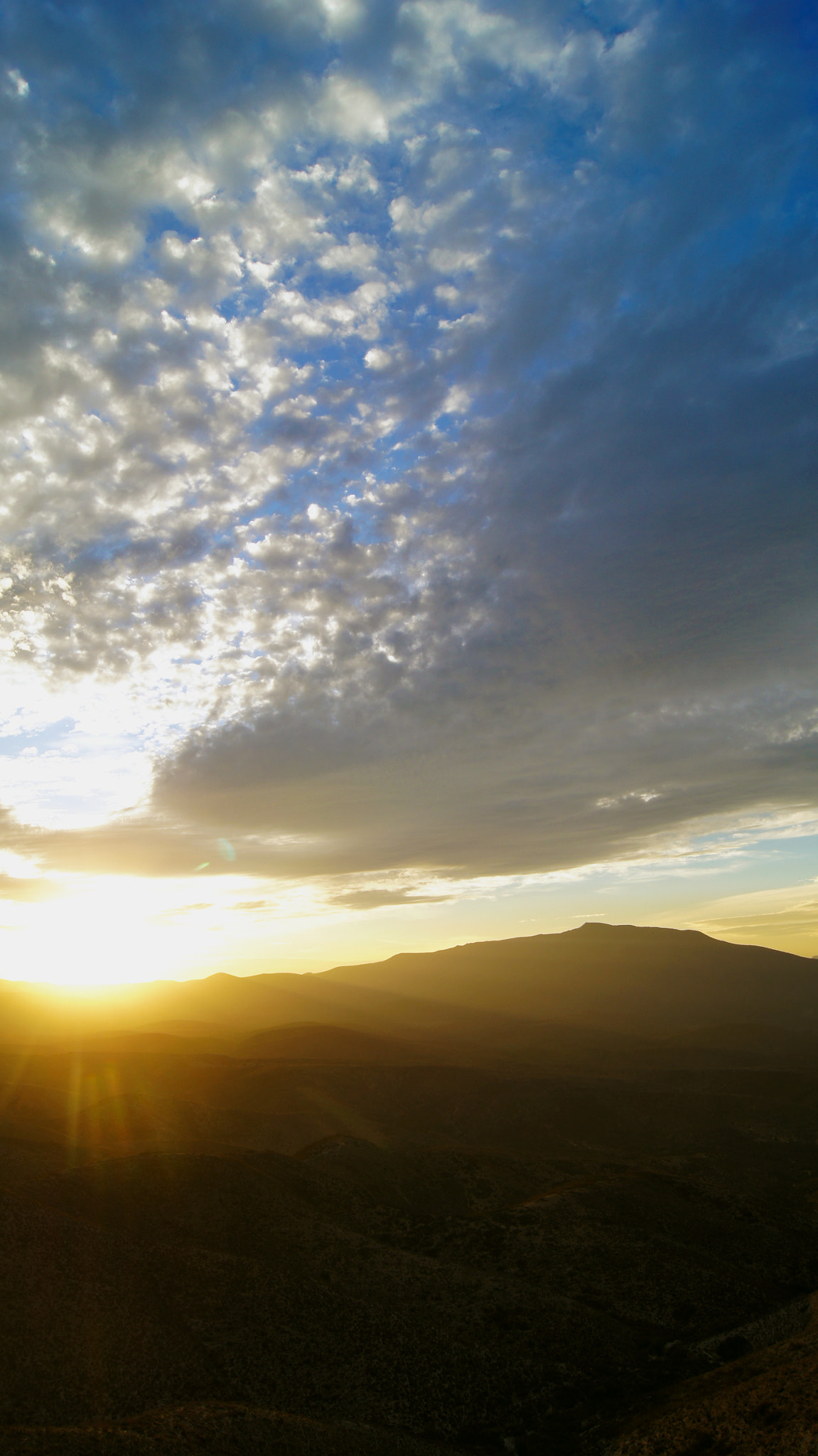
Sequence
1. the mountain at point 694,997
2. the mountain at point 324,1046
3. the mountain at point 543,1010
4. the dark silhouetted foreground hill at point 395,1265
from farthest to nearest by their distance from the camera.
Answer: the mountain at point 694,997
the mountain at point 543,1010
the mountain at point 324,1046
the dark silhouetted foreground hill at point 395,1265

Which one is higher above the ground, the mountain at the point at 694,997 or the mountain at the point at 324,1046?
the mountain at the point at 324,1046

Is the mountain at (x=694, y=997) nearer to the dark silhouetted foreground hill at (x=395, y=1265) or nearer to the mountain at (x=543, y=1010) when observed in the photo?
the mountain at (x=543, y=1010)

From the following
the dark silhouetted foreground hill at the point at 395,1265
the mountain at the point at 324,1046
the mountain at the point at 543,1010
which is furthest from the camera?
the mountain at the point at 543,1010

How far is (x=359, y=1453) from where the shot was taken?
73.6 feet

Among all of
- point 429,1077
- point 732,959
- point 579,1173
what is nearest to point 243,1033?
point 429,1077

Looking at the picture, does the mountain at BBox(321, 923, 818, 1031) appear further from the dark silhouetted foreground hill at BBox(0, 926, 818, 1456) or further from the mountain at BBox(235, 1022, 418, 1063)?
the dark silhouetted foreground hill at BBox(0, 926, 818, 1456)

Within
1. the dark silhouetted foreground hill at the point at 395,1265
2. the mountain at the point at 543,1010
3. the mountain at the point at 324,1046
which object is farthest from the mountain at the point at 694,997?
the dark silhouetted foreground hill at the point at 395,1265

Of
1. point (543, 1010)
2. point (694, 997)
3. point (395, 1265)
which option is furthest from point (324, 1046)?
point (694, 997)

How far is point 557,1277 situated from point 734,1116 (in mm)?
45212

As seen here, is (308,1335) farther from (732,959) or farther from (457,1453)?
(732,959)

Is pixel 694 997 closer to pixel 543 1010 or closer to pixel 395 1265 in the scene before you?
pixel 543 1010

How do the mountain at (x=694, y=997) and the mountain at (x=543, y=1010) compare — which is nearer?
the mountain at (x=543, y=1010)

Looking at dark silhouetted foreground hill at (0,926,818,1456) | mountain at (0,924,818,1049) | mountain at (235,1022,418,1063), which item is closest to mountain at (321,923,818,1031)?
mountain at (0,924,818,1049)

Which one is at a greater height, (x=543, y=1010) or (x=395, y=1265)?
(x=395, y=1265)
